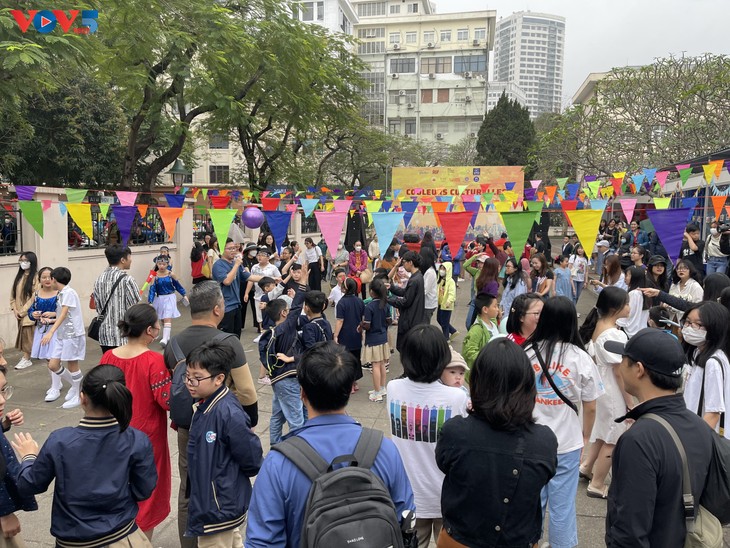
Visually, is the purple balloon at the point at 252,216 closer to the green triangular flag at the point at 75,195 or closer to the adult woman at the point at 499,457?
the green triangular flag at the point at 75,195

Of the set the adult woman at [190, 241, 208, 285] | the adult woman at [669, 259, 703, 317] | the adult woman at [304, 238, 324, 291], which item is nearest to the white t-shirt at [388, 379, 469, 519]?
the adult woman at [669, 259, 703, 317]

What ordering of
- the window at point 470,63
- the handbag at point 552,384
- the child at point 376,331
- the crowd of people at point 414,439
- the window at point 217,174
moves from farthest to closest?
1. the window at point 470,63
2. the window at point 217,174
3. the child at point 376,331
4. the handbag at point 552,384
5. the crowd of people at point 414,439

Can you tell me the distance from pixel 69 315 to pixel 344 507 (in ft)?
17.5

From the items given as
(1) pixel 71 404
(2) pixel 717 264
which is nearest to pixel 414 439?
(1) pixel 71 404

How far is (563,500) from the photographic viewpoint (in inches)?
113

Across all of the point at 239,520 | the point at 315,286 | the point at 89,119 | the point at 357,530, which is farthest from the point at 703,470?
the point at 89,119

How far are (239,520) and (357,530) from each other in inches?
54.3

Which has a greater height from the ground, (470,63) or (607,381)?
(470,63)

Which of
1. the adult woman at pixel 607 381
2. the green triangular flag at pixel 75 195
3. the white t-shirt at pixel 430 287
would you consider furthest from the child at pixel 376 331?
the green triangular flag at pixel 75 195

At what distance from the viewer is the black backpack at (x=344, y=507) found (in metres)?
1.51

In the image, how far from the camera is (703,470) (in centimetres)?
190

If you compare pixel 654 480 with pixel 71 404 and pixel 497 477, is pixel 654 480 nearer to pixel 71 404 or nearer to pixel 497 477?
pixel 497 477

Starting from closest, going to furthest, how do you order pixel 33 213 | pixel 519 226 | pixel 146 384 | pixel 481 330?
pixel 146 384 < pixel 481 330 < pixel 519 226 < pixel 33 213

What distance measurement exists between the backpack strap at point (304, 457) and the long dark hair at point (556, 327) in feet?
5.42
